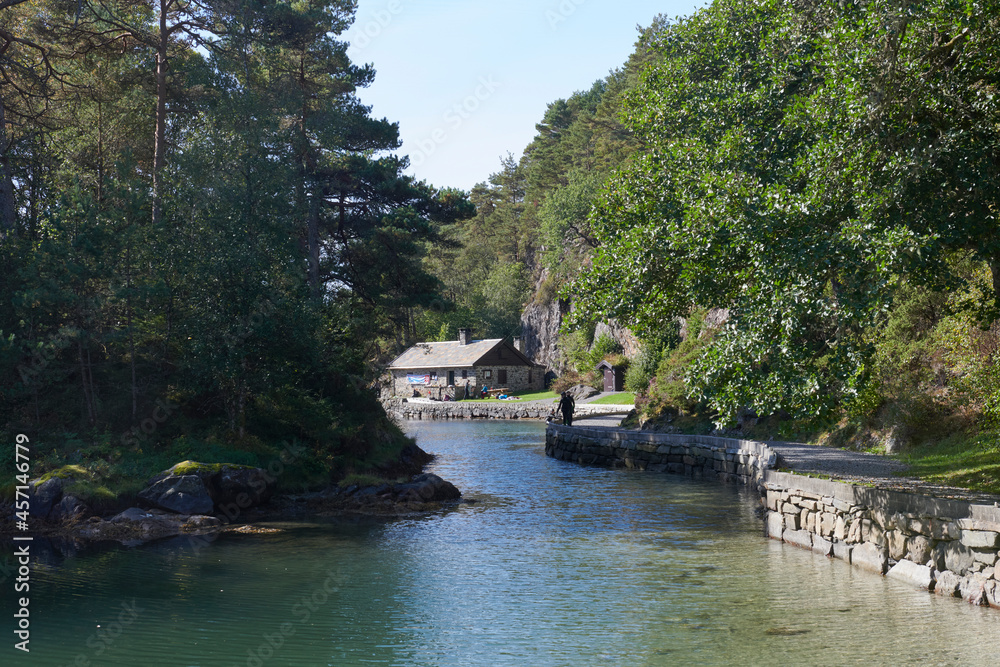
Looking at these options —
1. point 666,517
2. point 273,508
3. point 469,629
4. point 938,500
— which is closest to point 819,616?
point 938,500

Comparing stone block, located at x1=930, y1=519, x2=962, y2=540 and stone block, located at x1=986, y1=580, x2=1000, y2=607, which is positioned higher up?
stone block, located at x1=930, y1=519, x2=962, y2=540

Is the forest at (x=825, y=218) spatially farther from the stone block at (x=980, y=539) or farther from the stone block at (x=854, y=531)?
the stone block at (x=980, y=539)

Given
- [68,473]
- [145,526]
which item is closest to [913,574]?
[145,526]

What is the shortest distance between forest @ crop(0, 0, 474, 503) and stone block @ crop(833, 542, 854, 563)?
523 inches

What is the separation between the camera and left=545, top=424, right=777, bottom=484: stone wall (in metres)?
22.5

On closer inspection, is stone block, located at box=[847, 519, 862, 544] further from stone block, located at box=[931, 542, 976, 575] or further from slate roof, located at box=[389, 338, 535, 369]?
slate roof, located at box=[389, 338, 535, 369]

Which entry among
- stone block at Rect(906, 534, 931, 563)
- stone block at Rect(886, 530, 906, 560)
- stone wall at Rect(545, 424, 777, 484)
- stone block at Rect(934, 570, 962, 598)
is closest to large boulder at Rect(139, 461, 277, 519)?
stone wall at Rect(545, 424, 777, 484)

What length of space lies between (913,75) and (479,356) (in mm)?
51863

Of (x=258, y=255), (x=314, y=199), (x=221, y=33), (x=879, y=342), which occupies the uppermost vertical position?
(x=221, y=33)

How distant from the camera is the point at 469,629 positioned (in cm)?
981

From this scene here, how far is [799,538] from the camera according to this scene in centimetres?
1412

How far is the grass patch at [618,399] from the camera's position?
4884cm

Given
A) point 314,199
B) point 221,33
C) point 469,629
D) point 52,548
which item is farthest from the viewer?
point 314,199

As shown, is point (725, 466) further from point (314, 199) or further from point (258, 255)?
point (314, 199)
